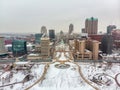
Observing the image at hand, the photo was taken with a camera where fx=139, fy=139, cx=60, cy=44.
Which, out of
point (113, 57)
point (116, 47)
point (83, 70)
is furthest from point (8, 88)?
point (116, 47)

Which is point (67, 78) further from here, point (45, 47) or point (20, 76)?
point (45, 47)

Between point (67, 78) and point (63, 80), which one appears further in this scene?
point (67, 78)

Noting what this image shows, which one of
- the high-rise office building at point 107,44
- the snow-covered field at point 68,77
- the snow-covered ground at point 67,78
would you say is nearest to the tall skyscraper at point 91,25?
the high-rise office building at point 107,44

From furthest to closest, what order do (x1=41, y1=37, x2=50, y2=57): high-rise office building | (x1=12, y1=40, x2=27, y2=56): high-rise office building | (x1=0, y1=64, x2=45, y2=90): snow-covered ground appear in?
1. (x1=12, y1=40, x2=27, y2=56): high-rise office building
2. (x1=41, y1=37, x2=50, y2=57): high-rise office building
3. (x1=0, y1=64, x2=45, y2=90): snow-covered ground

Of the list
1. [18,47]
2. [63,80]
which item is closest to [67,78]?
[63,80]

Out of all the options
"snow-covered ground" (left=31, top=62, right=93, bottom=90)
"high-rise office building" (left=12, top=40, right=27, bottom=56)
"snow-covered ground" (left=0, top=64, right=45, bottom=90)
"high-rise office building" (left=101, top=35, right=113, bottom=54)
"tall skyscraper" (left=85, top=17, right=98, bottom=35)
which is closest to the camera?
"snow-covered ground" (left=31, top=62, right=93, bottom=90)

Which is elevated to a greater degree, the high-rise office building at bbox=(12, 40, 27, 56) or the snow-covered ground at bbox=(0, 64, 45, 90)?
the high-rise office building at bbox=(12, 40, 27, 56)

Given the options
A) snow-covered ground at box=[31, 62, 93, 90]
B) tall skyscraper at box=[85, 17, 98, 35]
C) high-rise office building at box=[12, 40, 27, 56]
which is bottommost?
snow-covered ground at box=[31, 62, 93, 90]

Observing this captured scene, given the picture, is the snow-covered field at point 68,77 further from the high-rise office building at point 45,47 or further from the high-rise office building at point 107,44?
the high-rise office building at point 107,44

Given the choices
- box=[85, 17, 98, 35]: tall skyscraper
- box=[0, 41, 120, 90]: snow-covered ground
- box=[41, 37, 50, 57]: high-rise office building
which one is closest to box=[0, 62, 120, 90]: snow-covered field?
box=[0, 41, 120, 90]: snow-covered ground

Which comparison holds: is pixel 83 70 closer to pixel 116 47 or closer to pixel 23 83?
pixel 23 83

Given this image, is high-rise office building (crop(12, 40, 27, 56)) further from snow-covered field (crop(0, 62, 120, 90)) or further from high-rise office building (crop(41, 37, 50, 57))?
snow-covered field (crop(0, 62, 120, 90))
